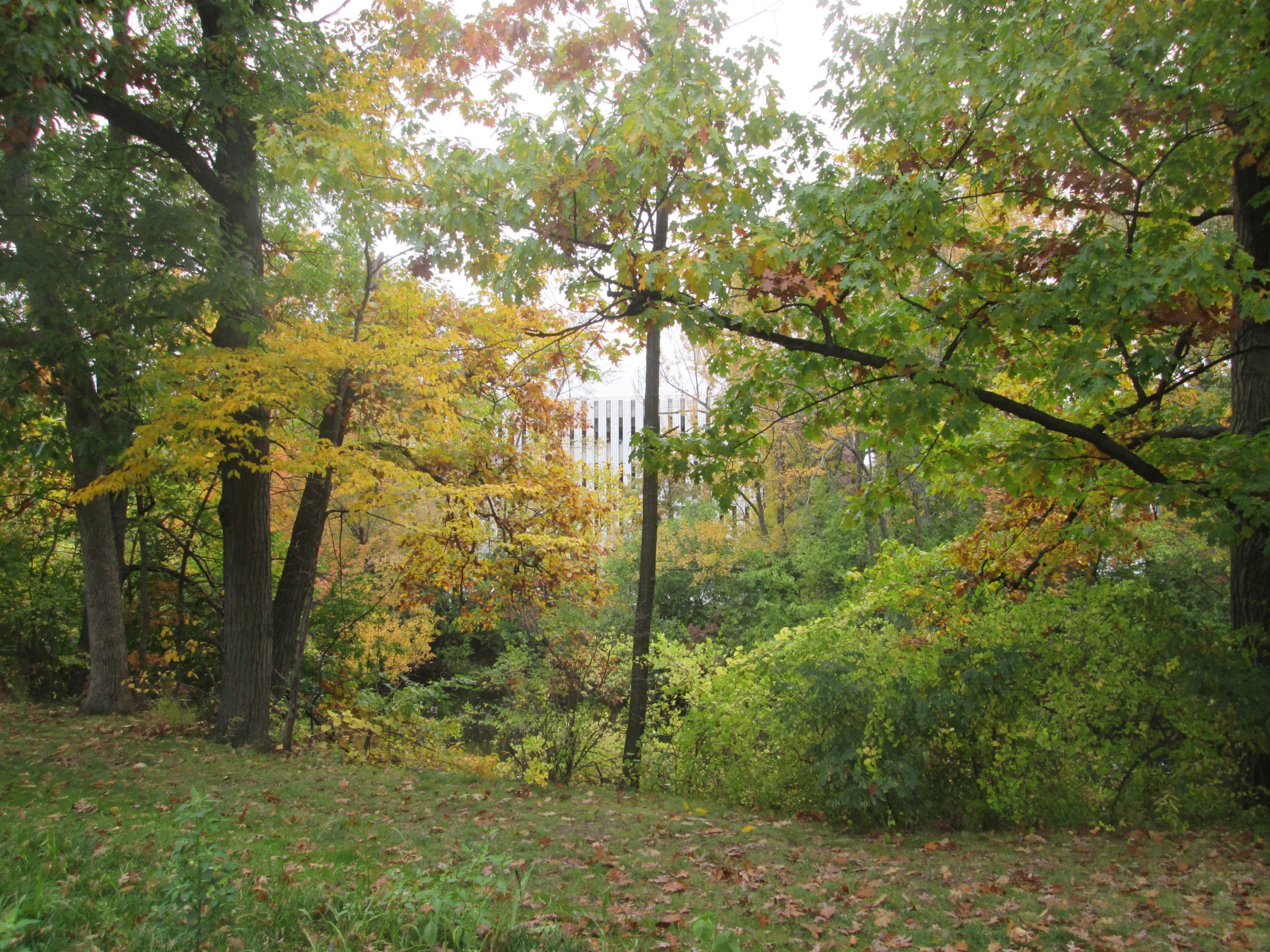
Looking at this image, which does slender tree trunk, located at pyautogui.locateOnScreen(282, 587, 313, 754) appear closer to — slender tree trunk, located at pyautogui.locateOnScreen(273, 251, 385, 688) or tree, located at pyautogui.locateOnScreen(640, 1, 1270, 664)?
slender tree trunk, located at pyautogui.locateOnScreen(273, 251, 385, 688)

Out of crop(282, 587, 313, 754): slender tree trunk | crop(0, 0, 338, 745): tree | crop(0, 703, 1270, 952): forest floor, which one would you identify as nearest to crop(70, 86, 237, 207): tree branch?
crop(0, 0, 338, 745): tree

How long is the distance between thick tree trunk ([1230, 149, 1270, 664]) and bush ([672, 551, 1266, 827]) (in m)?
0.32

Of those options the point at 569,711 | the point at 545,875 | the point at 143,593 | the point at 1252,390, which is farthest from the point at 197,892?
the point at 143,593

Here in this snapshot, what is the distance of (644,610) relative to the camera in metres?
10.3

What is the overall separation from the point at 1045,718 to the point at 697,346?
179 inches

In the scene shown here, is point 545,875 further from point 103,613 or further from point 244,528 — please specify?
point 103,613

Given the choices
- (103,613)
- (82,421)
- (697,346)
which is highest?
(697,346)

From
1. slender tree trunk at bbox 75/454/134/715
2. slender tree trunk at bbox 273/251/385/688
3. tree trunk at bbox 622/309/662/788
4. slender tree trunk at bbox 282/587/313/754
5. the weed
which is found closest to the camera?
the weed

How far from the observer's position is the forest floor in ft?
10.7

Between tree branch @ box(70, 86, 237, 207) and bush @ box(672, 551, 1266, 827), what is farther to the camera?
tree branch @ box(70, 86, 237, 207)

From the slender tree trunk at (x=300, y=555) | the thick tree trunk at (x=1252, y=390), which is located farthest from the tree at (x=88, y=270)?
the thick tree trunk at (x=1252, y=390)

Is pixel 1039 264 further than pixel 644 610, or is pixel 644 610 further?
pixel 644 610

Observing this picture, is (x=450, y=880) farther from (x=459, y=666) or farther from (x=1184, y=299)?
(x=459, y=666)

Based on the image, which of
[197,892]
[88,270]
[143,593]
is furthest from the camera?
[143,593]
